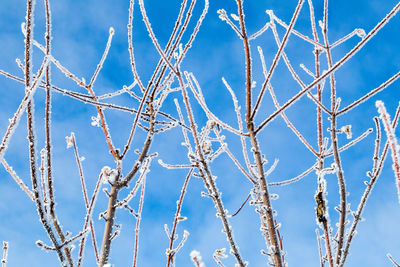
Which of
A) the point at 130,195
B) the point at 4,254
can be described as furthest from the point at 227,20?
the point at 4,254

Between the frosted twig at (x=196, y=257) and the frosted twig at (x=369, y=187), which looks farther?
the frosted twig at (x=369, y=187)

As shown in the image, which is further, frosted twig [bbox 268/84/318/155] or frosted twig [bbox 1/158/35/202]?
frosted twig [bbox 268/84/318/155]

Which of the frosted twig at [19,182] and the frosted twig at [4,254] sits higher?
the frosted twig at [19,182]

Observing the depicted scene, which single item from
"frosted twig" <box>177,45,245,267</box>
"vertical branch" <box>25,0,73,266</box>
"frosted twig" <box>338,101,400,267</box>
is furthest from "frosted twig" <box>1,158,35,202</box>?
"frosted twig" <box>338,101,400,267</box>

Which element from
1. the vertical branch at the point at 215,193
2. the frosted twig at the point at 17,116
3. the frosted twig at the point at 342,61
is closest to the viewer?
the frosted twig at the point at 17,116

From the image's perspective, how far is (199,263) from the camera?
3.35 feet

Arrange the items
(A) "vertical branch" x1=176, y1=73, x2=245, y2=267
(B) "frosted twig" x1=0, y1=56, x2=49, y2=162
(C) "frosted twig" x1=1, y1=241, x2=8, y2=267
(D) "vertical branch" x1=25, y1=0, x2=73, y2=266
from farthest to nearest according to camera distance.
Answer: (C) "frosted twig" x1=1, y1=241, x2=8, y2=267 < (A) "vertical branch" x1=176, y1=73, x2=245, y2=267 < (D) "vertical branch" x1=25, y1=0, x2=73, y2=266 < (B) "frosted twig" x1=0, y1=56, x2=49, y2=162

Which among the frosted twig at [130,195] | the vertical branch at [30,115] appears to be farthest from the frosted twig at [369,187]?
the vertical branch at [30,115]

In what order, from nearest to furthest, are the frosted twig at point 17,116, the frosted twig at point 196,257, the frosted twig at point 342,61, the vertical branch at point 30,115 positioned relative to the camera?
1. the frosted twig at point 196,257
2. the frosted twig at point 17,116
3. the vertical branch at point 30,115
4. the frosted twig at point 342,61

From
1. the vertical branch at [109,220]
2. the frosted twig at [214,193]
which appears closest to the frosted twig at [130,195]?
the vertical branch at [109,220]

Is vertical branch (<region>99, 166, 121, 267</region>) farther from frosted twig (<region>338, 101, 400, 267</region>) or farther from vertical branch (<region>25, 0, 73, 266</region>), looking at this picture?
frosted twig (<region>338, 101, 400, 267</region>)

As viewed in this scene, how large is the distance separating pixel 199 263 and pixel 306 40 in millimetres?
2143

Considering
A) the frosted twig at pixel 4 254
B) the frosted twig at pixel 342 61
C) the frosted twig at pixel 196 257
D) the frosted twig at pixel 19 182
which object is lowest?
the frosted twig at pixel 196 257

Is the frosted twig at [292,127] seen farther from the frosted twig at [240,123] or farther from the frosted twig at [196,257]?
the frosted twig at [196,257]
